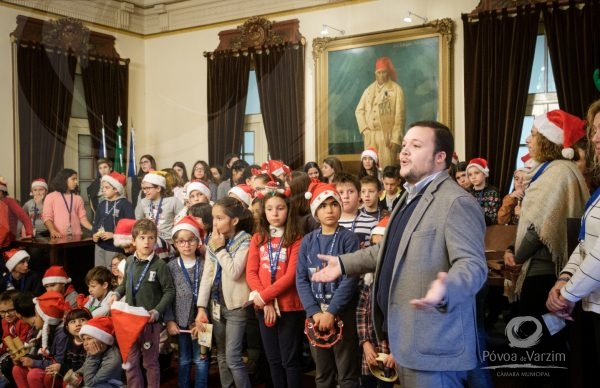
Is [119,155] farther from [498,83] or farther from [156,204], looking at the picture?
[498,83]

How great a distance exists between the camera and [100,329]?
3438mm

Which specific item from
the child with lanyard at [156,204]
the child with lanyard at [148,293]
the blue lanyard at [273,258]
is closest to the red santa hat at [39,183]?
the child with lanyard at [156,204]

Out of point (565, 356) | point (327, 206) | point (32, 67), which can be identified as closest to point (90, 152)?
point (32, 67)

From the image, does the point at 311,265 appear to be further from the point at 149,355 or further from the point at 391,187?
the point at 391,187

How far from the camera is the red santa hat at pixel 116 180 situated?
18.5ft

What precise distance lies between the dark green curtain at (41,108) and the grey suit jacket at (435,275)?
5574 millimetres

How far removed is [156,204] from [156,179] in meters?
0.22

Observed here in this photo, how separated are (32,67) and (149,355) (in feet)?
15.5

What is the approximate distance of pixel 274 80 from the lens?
780 centimetres

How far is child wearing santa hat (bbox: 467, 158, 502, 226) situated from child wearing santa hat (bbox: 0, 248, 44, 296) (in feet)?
12.4

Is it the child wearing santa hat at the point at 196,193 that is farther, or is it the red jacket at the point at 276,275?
the child wearing santa hat at the point at 196,193

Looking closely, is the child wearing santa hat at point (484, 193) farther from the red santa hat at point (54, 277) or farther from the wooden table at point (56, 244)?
the wooden table at point (56, 244)

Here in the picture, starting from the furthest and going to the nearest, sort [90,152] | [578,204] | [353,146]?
[353,146] → [90,152] → [578,204]

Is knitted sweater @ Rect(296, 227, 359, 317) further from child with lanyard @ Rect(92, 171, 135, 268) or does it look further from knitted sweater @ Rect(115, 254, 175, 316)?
child with lanyard @ Rect(92, 171, 135, 268)
